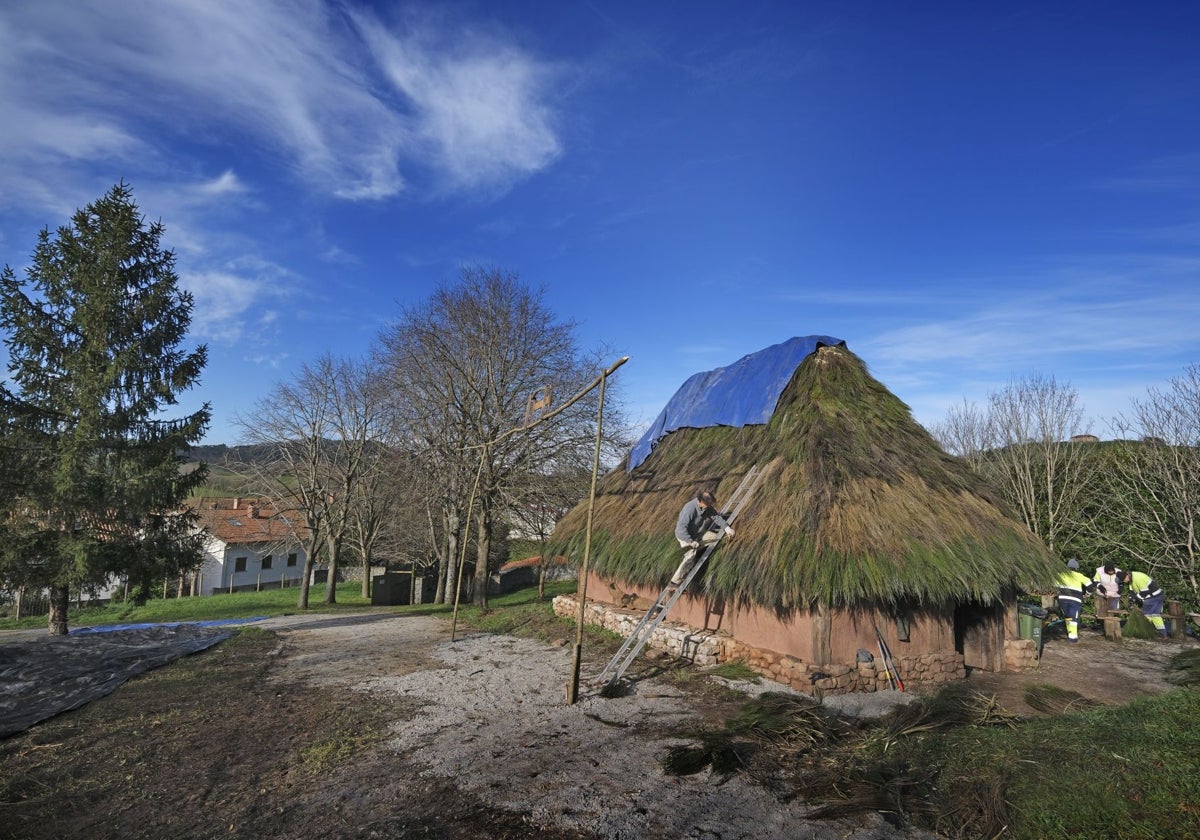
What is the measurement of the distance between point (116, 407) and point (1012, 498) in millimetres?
25992

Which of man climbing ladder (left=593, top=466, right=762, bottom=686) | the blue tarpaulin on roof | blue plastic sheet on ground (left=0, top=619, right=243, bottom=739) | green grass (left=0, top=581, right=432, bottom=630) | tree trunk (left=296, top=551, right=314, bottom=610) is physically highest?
the blue tarpaulin on roof

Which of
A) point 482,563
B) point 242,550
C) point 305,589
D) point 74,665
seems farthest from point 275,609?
point 242,550

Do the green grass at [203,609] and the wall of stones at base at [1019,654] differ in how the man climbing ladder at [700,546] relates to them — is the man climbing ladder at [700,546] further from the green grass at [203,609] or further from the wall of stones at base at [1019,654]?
the green grass at [203,609]

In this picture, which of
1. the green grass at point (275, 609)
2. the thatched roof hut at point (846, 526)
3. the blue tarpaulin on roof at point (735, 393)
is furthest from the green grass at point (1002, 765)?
the green grass at point (275, 609)

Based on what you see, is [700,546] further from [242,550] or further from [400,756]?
[242,550]

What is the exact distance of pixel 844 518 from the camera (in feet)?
28.7

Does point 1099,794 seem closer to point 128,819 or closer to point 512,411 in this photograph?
point 128,819

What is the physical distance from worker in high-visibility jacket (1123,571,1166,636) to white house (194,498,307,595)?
36.2 metres

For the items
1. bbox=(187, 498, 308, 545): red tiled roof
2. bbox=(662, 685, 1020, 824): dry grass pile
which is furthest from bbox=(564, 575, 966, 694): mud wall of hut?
bbox=(187, 498, 308, 545): red tiled roof

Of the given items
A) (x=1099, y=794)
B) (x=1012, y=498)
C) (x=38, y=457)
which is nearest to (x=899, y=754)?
(x=1099, y=794)

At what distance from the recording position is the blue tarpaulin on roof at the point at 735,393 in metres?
11.9

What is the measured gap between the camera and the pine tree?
12.5 metres

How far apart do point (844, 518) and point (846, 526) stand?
16 cm

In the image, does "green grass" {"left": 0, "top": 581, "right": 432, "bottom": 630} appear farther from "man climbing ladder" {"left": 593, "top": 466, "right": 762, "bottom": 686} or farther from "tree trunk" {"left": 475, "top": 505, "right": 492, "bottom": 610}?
"man climbing ladder" {"left": 593, "top": 466, "right": 762, "bottom": 686}
